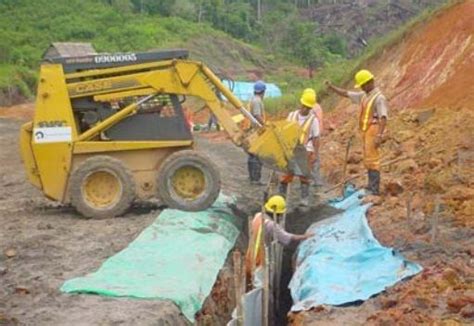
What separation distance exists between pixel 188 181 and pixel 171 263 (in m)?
2.97

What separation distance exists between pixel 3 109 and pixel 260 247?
31895 millimetres

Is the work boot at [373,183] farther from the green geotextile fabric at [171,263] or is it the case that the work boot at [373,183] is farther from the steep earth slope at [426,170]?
the green geotextile fabric at [171,263]

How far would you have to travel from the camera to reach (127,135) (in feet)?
38.2

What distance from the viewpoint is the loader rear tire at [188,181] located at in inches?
453

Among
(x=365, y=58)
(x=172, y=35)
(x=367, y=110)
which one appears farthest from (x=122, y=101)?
(x=172, y=35)

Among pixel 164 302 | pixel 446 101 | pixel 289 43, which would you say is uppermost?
pixel 289 43

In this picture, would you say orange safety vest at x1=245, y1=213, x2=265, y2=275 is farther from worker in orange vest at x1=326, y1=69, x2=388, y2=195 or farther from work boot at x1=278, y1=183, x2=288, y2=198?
work boot at x1=278, y1=183, x2=288, y2=198

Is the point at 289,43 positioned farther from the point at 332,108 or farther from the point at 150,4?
the point at 332,108

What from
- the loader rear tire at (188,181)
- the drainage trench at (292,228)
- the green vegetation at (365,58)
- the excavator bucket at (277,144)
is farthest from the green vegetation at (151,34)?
the excavator bucket at (277,144)

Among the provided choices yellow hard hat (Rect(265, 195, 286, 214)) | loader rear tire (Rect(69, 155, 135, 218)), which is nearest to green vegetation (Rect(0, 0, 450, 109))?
loader rear tire (Rect(69, 155, 135, 218))

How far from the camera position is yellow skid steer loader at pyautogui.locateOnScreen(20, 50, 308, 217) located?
11.4 m

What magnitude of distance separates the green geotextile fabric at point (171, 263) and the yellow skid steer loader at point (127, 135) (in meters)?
0.58

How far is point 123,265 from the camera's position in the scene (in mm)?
8641

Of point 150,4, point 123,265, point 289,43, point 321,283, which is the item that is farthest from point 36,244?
point 150,4
